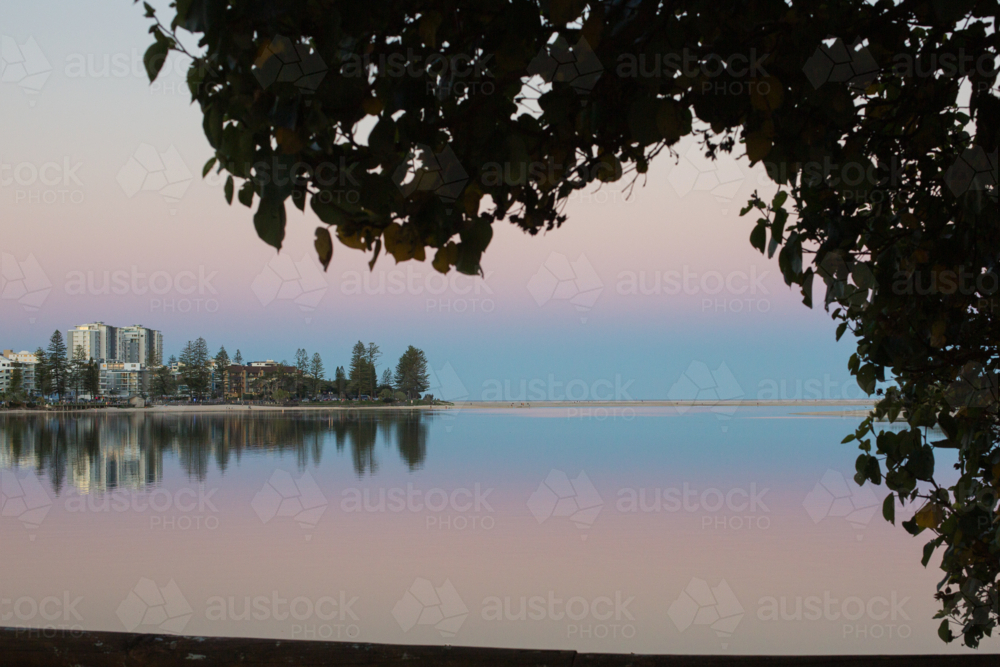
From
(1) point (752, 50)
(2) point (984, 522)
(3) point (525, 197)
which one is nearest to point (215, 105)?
(3) point (525, 197)

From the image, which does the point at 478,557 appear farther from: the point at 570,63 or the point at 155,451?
the point at 155,451

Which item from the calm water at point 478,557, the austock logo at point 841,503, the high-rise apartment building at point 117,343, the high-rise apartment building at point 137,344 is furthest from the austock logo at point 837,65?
the high-rise apartment building at point 137,344

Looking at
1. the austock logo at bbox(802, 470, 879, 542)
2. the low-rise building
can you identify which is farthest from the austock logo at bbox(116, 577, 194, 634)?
the low-rise building

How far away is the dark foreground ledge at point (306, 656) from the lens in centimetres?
140

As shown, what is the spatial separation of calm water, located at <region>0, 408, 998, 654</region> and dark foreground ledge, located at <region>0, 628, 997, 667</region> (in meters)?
0.07

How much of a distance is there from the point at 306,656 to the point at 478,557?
8329mm

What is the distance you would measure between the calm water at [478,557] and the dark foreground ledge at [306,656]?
0.25ft

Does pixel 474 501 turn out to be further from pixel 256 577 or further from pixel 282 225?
pixel 282 225

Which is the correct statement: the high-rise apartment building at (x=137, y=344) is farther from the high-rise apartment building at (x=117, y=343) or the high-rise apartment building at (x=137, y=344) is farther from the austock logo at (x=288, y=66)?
the austock logo at (x=288, y=66)

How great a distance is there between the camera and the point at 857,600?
764 centimetres

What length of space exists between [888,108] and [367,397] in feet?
240

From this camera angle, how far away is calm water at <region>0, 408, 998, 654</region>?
7141 mm

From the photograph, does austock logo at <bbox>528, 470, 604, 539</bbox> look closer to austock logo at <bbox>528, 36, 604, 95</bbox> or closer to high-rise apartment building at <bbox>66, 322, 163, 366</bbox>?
austock logo at <bbox>528, 36, 604, 95</bbox>

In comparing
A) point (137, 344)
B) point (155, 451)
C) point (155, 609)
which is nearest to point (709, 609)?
point (155, 609)
